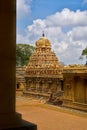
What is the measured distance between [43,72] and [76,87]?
951cm

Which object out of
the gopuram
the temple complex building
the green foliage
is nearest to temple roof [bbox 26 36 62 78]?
the gopuram

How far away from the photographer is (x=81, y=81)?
20.6m

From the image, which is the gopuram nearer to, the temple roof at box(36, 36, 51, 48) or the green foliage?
the temple roof at box(36, 36, 51, 48)

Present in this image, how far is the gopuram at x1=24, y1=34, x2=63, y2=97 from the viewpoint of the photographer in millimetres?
28359

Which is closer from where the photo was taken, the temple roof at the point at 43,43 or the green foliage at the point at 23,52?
the temple roof at the point at 43,43

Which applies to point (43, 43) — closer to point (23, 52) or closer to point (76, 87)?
point (76, 87)

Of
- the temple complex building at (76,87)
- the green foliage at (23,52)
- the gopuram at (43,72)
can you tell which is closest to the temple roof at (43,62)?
the gopuram at (43,72)

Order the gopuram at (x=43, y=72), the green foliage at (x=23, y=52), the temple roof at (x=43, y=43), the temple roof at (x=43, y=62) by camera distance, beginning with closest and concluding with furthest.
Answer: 1. the gopuram at (x=43, y=72)
2. the temple roof at (x=43, y=62)
3. the temple roof at (x=43, y=43)
4. the green foliage at (x=23, y=52)

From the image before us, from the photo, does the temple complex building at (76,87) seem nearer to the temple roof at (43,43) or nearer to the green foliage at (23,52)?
the temple roof at (43,43)

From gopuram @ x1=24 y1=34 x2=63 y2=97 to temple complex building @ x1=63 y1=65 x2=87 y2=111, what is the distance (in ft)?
17.7

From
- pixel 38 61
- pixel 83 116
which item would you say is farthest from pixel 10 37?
pixel 38 61

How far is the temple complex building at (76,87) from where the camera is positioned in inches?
789

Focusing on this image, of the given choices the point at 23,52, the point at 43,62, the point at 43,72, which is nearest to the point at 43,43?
the point at 43,62

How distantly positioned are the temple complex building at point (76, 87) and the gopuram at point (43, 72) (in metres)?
5.39
